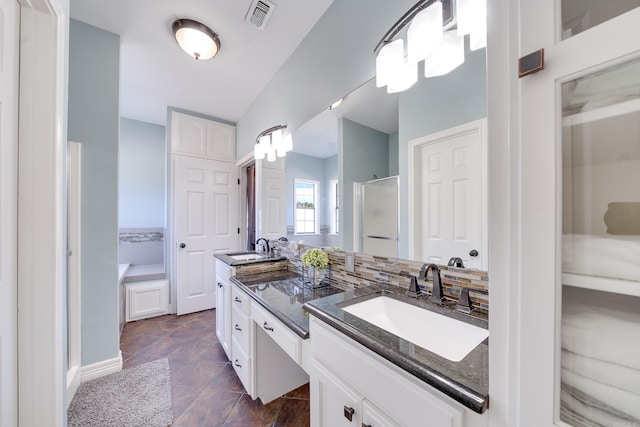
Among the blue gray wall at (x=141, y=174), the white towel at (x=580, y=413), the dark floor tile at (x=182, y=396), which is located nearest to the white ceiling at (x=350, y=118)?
the white towel at (x=580, y=413)

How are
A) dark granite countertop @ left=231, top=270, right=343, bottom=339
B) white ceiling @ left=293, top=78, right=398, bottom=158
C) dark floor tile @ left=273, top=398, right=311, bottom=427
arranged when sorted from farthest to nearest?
dark floor tile @ left=273, top=398, right=311, bottom=427
white ceiling @ left=293, top=78, right=398, bottom=158
dark granite countertop @ left=231, top=270, right=343, bottom=339

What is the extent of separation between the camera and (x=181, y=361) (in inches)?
86.1

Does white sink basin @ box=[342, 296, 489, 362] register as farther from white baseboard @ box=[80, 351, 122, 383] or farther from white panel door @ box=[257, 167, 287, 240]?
white baseboard @ box=[80, 351, 122, 383]

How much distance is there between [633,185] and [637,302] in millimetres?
238

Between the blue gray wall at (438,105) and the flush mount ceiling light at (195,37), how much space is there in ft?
5.79

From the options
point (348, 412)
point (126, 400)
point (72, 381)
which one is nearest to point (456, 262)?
point (348, 412)

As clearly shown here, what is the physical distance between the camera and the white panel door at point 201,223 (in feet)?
10.6

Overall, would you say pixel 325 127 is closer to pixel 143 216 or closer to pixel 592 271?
pixel 592 271

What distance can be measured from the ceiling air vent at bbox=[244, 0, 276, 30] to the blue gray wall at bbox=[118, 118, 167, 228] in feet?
8.82

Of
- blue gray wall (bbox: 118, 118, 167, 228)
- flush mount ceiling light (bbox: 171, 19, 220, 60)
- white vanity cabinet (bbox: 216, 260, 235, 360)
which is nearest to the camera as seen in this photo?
flush mount ceiling light (bbox: 171, 19, 220, 60)

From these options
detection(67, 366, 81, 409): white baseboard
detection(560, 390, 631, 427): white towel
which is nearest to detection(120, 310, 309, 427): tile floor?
detection(67, 366, 81, 409): white baseboard

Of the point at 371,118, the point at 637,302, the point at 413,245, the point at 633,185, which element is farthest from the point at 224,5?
the point at 637,302

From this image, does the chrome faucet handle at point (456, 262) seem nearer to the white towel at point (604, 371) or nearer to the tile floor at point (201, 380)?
the white towel at point (604, 371)

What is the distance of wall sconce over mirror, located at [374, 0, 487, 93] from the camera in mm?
917
